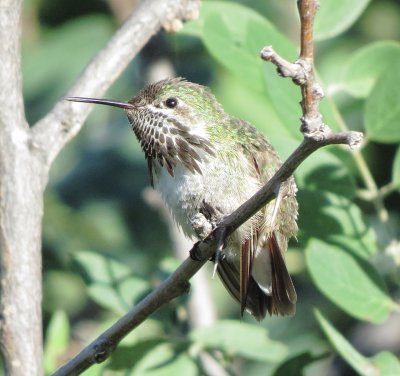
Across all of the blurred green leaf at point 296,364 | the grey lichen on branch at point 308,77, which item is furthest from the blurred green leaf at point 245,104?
the grey lichen on branch at point 308,77

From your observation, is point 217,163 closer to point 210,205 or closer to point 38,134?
point 210,205

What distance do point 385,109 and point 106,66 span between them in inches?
34.9

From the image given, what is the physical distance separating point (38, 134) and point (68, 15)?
317 centimetres

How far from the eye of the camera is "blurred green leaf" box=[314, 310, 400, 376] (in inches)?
117

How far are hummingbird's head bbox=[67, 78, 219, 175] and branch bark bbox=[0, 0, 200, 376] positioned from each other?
0.95 ft

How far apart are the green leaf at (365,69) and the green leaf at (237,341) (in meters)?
0.88

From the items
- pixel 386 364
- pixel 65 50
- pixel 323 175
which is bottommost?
pixel 386 364

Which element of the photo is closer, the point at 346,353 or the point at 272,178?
the point at 272,178

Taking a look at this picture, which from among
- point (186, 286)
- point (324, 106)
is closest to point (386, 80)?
point (324, 106)

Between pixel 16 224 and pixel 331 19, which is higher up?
pixel 331 19

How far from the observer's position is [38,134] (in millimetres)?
2908

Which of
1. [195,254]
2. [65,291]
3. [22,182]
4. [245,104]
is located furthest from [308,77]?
[65,291]

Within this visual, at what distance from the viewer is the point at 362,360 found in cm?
303

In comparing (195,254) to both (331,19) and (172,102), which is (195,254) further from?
(331,19)
